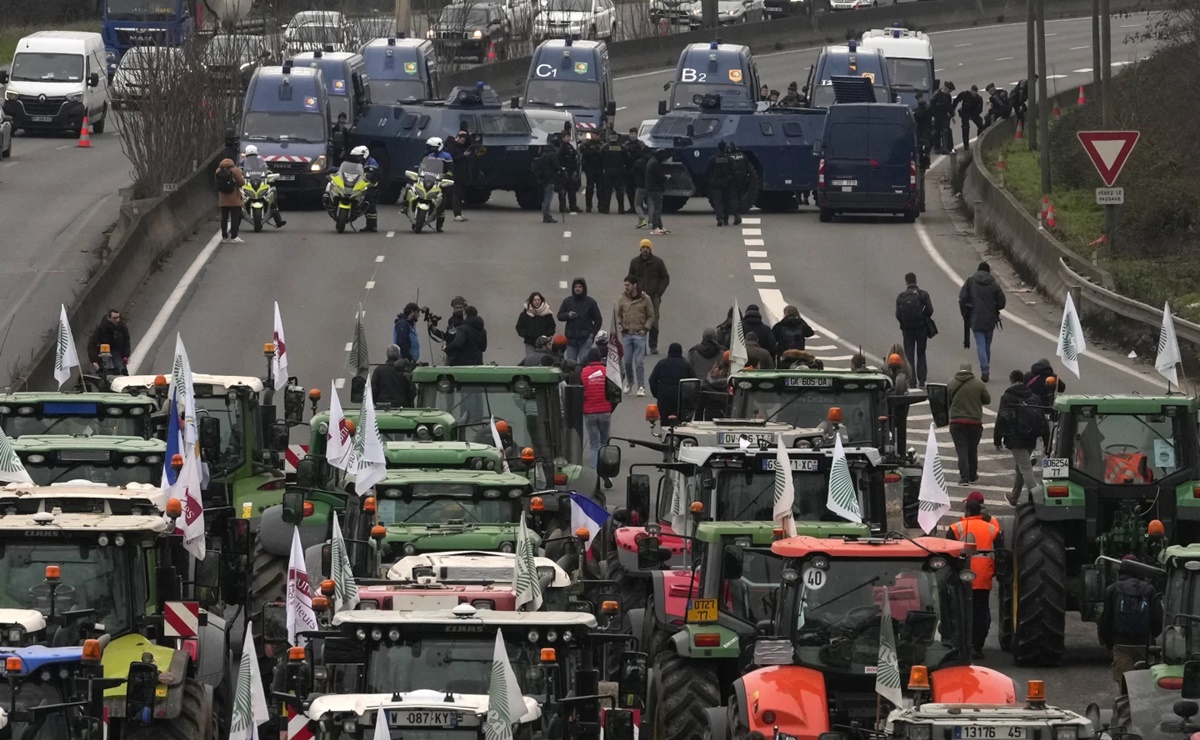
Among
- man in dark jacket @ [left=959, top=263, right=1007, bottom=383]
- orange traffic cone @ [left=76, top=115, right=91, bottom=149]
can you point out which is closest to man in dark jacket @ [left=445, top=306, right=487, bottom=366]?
man in dark jacket @ [left=959, top=263, right=1007, bottom=383]

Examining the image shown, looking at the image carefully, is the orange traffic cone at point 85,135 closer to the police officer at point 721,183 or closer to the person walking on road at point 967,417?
the police officer at point 721,183

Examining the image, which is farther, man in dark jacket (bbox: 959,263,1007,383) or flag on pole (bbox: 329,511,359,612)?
man in dark jacket (bbox: 959,263,1007,383)

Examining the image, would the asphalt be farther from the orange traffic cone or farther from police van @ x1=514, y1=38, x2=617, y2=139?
the orange traffic cone

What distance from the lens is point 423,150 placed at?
→ 147 feet

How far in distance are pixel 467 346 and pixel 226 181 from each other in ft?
40.7

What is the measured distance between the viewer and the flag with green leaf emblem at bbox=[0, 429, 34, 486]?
17109 mm

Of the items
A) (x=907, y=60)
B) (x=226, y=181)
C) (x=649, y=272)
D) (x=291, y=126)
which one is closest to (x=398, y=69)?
(x=291, y=126)

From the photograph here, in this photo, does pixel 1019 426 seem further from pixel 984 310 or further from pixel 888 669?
pixel 888 669

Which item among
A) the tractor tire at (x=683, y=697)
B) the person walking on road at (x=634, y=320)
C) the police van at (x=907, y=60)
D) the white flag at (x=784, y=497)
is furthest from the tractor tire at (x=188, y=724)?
the police van at (x=907, y=60)

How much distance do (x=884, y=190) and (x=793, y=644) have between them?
3084 cm

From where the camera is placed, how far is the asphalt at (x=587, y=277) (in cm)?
3256

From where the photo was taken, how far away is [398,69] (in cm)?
5200

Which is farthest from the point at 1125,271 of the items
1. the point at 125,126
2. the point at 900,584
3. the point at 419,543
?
the point at 900,584

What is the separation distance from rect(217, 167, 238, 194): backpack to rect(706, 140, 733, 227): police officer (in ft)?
27.9
